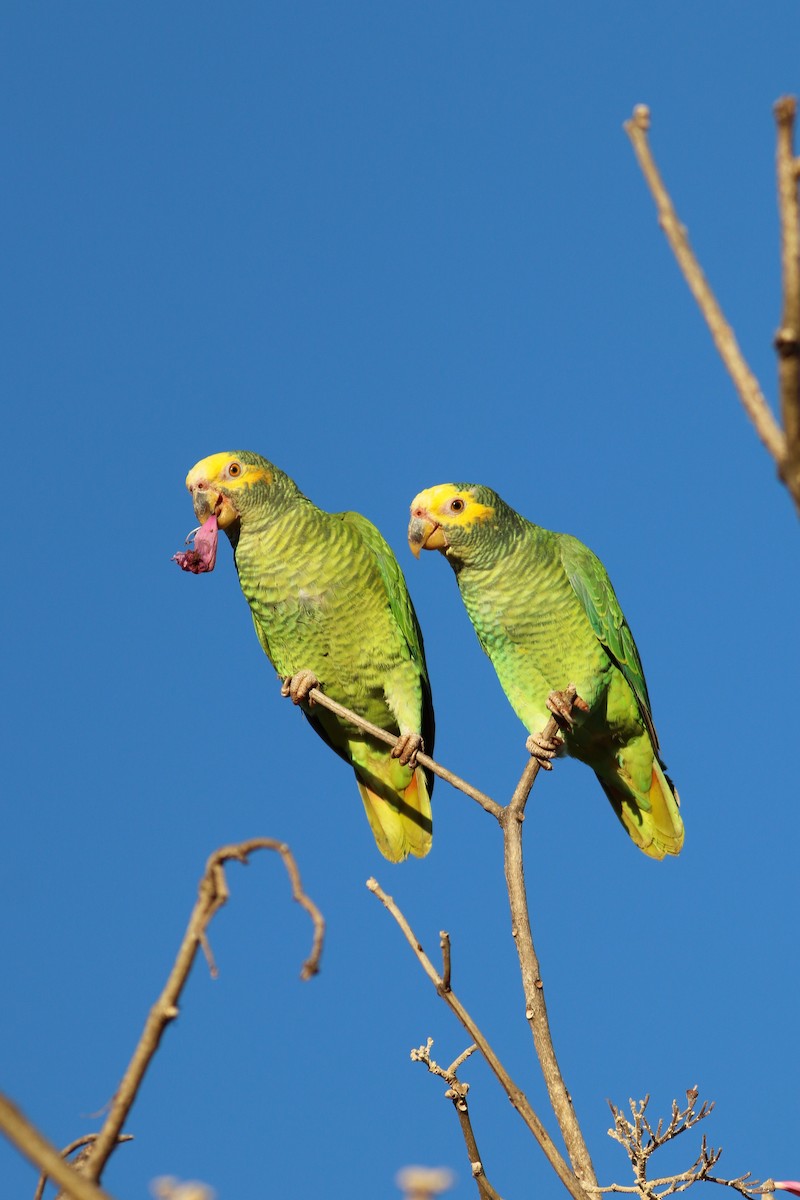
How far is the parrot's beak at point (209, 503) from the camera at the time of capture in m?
5.81

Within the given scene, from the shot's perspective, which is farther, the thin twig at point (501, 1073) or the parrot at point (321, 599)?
the parrot at point (321, 599)

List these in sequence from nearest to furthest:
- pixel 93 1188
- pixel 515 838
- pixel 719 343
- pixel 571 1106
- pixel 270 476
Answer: pixel 93 1188
pixel 719 343
pixel 571 1106
pixel 515 838
pixel 270 476

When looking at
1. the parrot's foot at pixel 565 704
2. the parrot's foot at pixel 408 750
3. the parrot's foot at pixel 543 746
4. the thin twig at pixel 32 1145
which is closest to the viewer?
the thin twig at pixel 32 1145

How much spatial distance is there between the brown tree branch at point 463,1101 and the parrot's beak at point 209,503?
10.6 feet

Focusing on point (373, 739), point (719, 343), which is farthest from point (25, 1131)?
point (373, 739)

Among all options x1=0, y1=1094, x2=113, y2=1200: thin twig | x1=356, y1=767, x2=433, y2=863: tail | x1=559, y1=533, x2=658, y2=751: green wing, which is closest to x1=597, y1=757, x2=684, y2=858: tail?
x1=559, y1=533, x2=658, y2=751: green wing

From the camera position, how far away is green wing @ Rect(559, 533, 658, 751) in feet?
18.2

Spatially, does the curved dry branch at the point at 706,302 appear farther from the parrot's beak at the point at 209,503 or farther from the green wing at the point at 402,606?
the parrot's beak at the point at 209,503

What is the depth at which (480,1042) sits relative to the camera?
2484 millimetres

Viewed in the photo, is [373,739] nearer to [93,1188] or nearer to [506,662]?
[506,662]

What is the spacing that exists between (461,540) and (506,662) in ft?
1.91

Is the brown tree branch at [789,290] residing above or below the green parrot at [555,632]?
below

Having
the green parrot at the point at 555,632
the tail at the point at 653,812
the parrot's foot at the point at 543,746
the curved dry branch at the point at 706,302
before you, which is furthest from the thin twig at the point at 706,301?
the tail at the point at 653,812

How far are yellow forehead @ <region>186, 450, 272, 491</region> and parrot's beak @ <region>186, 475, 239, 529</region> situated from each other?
15mm
